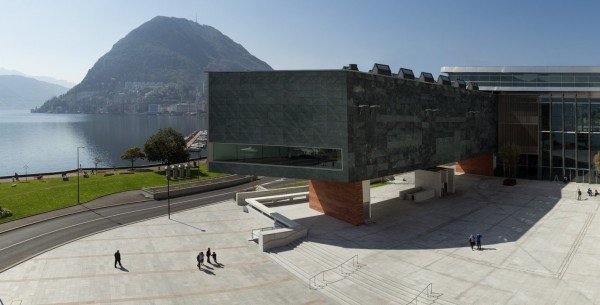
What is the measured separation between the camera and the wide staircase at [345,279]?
→ 79.2ft

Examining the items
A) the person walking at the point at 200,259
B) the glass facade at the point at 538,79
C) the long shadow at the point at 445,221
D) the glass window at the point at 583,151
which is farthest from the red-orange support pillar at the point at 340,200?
the glass window at the point at 583,151

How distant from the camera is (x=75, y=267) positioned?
3027 cm

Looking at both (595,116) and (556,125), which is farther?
(556,125)

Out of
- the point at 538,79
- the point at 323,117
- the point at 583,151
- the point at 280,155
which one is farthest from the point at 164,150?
the point at 583,151

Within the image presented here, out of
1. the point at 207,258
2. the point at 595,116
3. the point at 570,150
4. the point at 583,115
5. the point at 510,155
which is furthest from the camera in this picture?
the point at 570,150

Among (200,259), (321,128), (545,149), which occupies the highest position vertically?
(321,128)

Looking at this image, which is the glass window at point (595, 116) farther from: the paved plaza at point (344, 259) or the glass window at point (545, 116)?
the paved plaza at point (344, 259)

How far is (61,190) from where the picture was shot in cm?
5712

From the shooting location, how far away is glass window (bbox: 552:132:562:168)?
2453 inches

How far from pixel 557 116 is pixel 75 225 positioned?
70.9m

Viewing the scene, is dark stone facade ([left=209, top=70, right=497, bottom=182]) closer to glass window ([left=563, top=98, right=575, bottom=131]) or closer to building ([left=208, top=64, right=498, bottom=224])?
building ([left=208, top=64, right=498, bottom=224])

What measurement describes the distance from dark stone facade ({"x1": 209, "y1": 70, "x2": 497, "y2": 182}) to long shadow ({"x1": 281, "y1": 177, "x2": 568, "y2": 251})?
513 cm

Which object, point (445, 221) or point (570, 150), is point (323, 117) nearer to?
point (445, 221)

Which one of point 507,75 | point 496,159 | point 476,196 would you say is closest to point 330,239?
point 476,196
